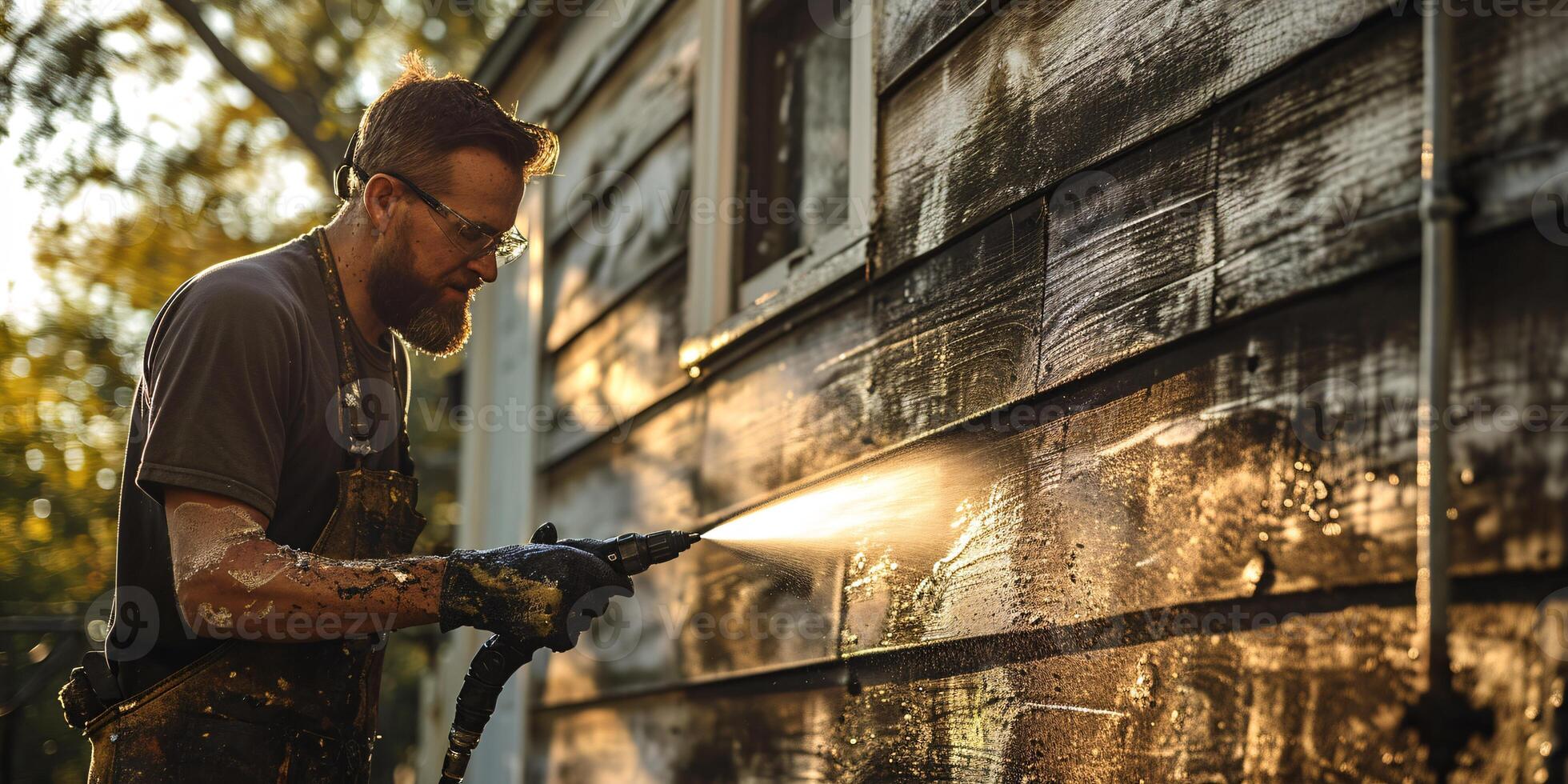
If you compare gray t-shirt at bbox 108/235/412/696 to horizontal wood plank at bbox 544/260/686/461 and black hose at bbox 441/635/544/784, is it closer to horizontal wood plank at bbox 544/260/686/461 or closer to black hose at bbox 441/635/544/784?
black hose at bbox 441/635/544/784

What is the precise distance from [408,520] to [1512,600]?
2.18m

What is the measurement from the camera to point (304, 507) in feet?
8.49

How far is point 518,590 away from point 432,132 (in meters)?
1.13

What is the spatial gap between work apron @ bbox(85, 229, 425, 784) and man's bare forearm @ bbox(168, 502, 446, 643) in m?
0.12

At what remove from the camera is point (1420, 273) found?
4.51 ft

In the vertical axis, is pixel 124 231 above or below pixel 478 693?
above

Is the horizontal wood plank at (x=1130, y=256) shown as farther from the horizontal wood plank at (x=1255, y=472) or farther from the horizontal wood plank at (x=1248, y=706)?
the horizontal wood plank at (x=1248, y=706)

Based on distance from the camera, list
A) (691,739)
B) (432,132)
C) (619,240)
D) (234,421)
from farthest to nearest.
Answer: (619,240)
(691,739)
(432,132)
(234,421)

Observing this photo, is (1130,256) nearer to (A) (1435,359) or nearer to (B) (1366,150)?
(B) (1366,150)

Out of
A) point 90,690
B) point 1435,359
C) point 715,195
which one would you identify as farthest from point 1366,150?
point 90,690

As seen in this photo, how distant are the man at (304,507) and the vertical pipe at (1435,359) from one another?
59.9 inches

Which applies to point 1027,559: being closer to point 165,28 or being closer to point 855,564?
point 855,564

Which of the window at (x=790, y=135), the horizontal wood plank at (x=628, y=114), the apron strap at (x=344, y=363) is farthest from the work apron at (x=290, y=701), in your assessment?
the horizontal wood plank at (x=628, y=114)

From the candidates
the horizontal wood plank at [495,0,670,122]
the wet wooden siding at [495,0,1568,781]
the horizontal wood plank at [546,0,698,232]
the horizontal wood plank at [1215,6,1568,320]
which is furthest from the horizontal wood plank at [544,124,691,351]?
the horizontal wood plank at [1215,6,1568,320]
